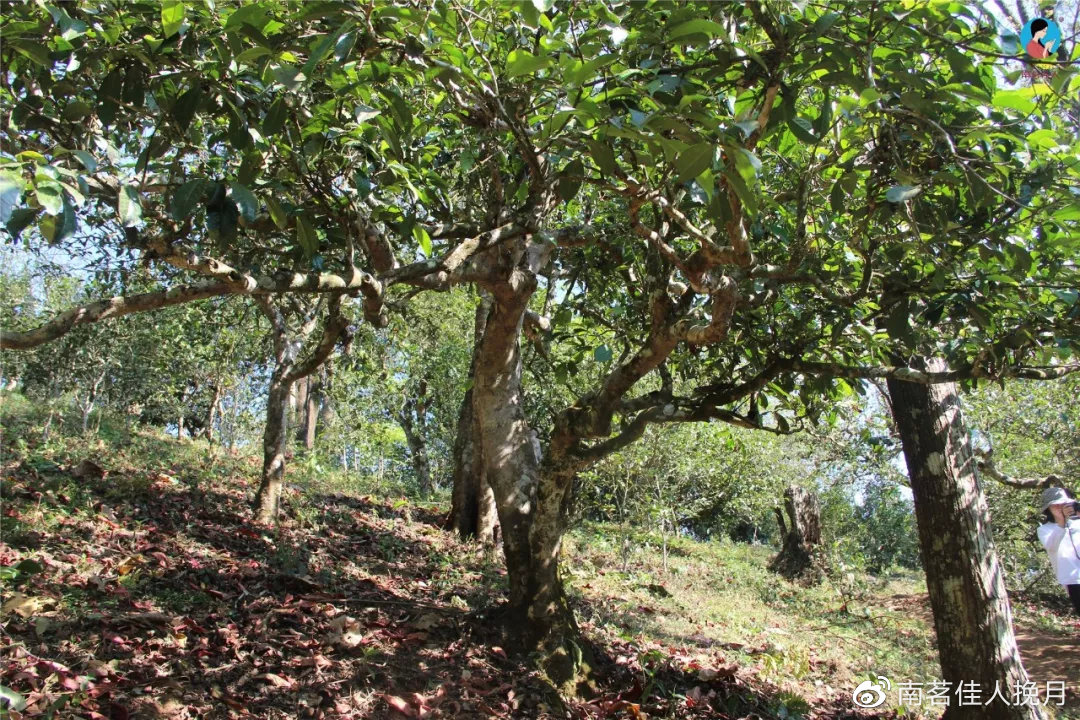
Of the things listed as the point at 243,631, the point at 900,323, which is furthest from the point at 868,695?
the point at 243,631

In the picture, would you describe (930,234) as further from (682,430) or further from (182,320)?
(182,320)

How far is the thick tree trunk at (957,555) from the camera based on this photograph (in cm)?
441

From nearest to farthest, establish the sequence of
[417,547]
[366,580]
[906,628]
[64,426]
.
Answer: [366,580], [417,547], [64,426], [906,628]

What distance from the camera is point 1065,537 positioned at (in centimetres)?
572

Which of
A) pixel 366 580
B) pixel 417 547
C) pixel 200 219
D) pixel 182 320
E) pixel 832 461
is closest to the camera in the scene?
pixel 200 219

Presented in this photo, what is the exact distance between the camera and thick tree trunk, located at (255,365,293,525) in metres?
6.84

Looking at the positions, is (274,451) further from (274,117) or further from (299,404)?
(299,404)

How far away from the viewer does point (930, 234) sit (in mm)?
3287

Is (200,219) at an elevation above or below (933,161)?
below

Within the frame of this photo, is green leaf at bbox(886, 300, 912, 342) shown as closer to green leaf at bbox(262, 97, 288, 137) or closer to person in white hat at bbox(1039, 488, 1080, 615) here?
green leaf at bbox(262, 97, 288, 137)

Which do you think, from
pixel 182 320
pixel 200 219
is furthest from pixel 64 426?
pixel 200 219

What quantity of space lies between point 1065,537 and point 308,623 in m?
5.72

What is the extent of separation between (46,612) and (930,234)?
481cm

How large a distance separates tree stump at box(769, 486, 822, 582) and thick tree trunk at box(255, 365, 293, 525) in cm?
959
